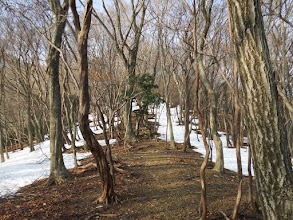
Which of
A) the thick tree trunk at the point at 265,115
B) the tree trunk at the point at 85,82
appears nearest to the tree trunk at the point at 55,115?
the tree trunk at the point at 85,82

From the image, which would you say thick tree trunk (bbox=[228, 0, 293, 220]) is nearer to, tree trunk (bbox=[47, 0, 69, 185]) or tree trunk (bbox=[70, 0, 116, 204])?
tree trunk (bbox=[70, 0, 116, 204])

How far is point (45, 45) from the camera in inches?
490

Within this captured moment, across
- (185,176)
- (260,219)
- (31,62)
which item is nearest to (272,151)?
(260,219)

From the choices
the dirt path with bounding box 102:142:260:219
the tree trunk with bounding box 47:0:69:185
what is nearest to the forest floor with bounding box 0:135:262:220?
the dirt path with bounding box 102:142:260:219

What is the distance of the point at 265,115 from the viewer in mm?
1985

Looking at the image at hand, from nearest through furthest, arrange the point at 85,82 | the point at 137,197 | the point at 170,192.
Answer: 1. the point at 85,82
2. the point at 137,197
3. the point at 170,192

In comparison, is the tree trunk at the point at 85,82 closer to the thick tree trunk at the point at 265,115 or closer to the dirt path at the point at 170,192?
the dirt path at the point at 170,192

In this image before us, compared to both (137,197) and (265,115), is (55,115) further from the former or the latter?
(265,115)

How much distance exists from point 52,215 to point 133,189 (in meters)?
1.79

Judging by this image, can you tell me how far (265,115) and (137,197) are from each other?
3.24 m

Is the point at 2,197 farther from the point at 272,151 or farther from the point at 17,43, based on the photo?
the point at 17,43

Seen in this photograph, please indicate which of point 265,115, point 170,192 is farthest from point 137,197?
point 265,115

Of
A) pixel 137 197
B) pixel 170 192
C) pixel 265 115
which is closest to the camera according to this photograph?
pixel 265 115

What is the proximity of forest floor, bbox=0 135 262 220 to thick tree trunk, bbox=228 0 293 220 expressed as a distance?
1.59 m
